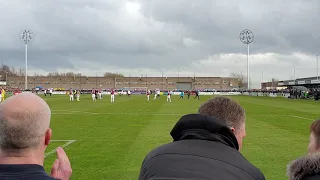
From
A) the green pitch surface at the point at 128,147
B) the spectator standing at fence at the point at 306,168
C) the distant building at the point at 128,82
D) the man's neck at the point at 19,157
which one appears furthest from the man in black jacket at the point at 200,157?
the distant building at the point at 128,82

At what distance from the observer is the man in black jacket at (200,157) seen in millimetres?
2463

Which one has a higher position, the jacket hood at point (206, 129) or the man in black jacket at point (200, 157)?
the jacket hood at point (206, 129)

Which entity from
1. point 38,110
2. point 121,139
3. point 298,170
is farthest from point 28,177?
point 121,139

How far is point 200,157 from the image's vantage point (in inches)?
100

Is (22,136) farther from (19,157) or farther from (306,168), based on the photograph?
(306,168)

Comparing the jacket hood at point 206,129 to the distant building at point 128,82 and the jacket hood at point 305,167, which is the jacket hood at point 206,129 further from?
the distant building at point 128,82

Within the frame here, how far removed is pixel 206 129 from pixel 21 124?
4.40 ft

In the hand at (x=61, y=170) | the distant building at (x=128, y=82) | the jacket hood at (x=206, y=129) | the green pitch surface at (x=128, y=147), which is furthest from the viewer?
the distant building at (x=128, y=82)

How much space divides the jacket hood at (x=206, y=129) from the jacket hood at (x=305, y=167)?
753 millimetres

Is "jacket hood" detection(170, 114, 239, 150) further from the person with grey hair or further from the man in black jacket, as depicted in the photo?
the person with grey hair

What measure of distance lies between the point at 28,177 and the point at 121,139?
489 inches

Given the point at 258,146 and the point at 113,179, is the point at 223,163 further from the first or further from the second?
the point at 258,146

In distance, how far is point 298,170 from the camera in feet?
10.4

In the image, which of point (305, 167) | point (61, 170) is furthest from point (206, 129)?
point (61, 170)
